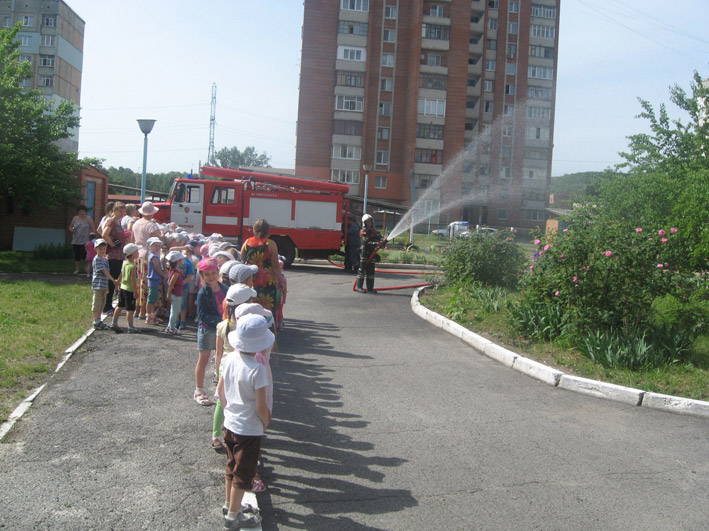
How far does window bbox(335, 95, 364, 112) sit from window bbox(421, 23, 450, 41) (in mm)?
8331

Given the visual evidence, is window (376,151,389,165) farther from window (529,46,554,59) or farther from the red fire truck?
the red fire truck

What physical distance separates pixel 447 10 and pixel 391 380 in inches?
2241

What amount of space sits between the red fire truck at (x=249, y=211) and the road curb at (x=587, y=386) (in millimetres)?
11534

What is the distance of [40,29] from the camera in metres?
64.9

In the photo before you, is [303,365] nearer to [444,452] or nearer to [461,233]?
[444,452]

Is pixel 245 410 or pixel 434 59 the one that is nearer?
pixel 245 410

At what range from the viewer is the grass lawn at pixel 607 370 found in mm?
6898

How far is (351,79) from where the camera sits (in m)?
58.1

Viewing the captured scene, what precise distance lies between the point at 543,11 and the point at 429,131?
806 inches

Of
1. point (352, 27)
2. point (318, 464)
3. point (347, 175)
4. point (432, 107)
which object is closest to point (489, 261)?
point (318, 464)

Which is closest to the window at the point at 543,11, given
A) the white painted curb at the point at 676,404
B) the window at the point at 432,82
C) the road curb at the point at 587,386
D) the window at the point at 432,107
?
the window at the point at 432,82

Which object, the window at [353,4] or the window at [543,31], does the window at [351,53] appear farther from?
the window at [543,31]

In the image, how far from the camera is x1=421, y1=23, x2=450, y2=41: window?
57531 mm

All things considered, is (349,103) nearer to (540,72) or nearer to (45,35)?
(540,72)
